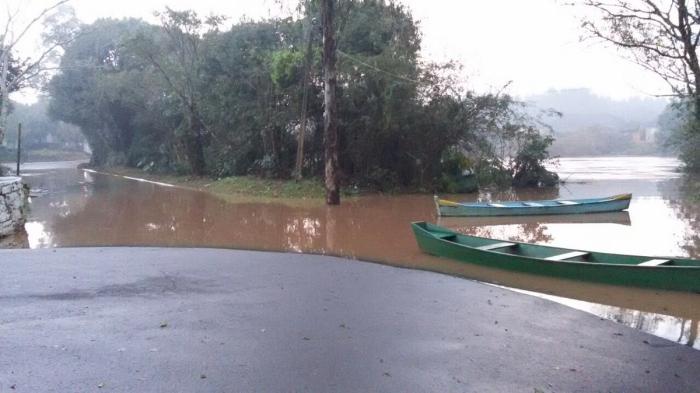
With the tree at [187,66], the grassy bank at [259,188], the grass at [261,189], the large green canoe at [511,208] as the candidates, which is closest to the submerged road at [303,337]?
the large green canoe at [511,208]

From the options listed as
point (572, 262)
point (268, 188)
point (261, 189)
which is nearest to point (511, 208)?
point (572, 262)

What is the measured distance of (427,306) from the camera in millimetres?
7078

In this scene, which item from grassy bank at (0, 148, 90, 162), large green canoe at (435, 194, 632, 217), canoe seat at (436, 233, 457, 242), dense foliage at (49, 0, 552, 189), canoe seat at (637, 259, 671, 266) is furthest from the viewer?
grassy bank at (0, 148, 90, 162)

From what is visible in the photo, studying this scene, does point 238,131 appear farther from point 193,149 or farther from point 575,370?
point 575,370

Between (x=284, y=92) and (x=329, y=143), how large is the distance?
5559 mm

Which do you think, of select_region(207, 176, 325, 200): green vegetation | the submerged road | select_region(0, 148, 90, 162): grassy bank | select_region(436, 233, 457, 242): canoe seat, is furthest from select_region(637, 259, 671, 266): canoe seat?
select_region(0, 148, 90, 162): grassy bank

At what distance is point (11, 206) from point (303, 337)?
10757mm

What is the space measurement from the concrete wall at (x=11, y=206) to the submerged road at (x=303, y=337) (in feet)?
15.0

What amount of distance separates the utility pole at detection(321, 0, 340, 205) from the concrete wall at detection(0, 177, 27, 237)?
29.8ft

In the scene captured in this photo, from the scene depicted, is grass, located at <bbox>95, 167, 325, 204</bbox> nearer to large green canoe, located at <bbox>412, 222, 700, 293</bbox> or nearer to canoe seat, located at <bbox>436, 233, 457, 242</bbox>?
canoe seat, located at <bbox>436, 233, 457, 242</bbox>

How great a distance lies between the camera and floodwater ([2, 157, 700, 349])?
7.93 metres

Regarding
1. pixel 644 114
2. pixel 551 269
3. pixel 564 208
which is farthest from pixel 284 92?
pixel 644 114

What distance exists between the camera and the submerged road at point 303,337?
15.3 ft

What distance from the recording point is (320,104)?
23688 millimetres
